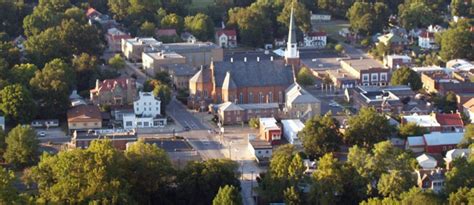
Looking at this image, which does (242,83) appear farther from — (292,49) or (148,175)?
(148,175)

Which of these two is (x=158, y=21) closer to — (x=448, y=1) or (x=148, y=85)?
(x=148, y=85)

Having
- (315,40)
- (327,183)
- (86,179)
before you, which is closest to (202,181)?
(86,179)

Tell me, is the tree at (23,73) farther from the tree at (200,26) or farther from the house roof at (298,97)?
the tree at (200,26)

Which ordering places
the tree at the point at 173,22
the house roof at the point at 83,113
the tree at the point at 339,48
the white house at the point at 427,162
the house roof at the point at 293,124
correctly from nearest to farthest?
the white house at the point at 427,162, the house roof at the point at 293,124, the house roof at the point at 83,113, the tree at the point at 339,48, the tree at the point at 173,22

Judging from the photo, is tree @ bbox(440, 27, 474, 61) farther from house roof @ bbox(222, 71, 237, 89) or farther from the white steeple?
house roof @ bbox(222, 71, 237, 89)

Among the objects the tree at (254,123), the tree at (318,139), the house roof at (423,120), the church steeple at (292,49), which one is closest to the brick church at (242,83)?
the tree at (254,123)
